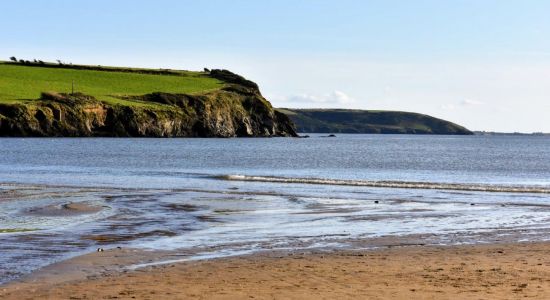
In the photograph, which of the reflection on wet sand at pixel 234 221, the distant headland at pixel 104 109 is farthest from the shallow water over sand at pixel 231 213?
the distant headland at pixel 104 109

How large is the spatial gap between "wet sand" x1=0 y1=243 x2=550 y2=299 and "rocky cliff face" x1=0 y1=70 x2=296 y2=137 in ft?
438

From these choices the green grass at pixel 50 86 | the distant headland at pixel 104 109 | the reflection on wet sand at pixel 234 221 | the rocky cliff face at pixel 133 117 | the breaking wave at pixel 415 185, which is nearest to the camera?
the reflection on wet sand at pixel 234 221

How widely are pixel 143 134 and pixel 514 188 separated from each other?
127 m

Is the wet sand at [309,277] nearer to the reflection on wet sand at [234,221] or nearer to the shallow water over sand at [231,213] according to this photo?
the reflection on wet sand at [234,221]

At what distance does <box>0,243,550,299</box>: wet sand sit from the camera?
48.6 ft

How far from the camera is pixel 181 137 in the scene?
595ft

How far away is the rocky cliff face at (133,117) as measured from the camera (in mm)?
147250

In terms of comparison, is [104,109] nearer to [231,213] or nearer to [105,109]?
[105,109]

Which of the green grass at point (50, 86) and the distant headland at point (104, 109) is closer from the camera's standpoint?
the distant headland at point (104, 109)

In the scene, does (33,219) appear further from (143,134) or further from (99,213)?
(143,134)

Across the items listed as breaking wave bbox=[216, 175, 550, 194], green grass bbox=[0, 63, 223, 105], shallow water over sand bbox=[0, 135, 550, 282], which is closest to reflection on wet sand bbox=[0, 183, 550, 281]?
shallow water over sand bbox=[0, 135, 550, 282]

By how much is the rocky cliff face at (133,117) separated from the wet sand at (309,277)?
438ft

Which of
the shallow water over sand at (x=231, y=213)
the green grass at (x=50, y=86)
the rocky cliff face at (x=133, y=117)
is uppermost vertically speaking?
the green grass at (x=50, y=86)

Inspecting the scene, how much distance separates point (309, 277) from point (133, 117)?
507 ft
